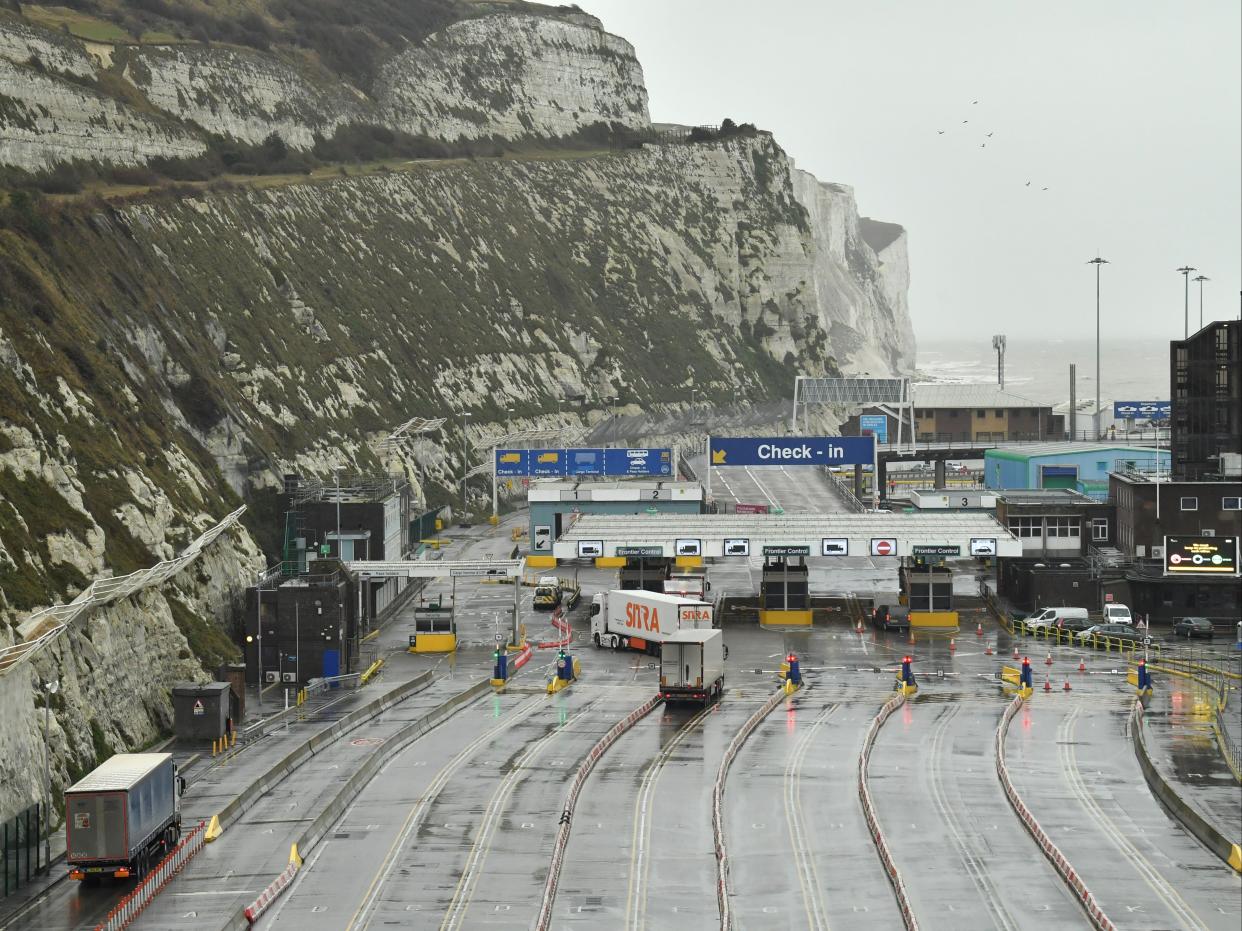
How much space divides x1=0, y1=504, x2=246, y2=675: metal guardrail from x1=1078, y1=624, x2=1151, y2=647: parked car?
37377 millimetres

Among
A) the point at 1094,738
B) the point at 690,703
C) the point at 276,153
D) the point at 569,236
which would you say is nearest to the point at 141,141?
the point at 276,153

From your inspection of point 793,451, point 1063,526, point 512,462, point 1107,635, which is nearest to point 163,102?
point 512,462

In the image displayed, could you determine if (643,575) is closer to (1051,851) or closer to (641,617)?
(641,617)

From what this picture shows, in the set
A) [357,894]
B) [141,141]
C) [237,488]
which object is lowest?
[357,894]

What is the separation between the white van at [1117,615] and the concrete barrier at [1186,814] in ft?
76.8

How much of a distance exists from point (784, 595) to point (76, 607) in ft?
131

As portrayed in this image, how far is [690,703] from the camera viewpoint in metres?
64.5

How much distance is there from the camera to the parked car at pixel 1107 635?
78688 millimetres

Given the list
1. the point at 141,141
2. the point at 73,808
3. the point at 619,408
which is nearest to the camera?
the point at 73,808

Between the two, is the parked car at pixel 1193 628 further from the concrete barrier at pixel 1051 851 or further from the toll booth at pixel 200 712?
the toll booth at pixel 200 712

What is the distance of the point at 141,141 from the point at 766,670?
255 ft

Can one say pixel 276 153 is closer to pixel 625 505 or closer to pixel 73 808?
pixel 625 505

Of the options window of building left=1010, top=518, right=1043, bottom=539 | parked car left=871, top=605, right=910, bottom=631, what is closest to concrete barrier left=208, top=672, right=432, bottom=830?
parked car left=871, top=605, right=910, bottom=631

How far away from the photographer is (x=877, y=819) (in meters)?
48.5
